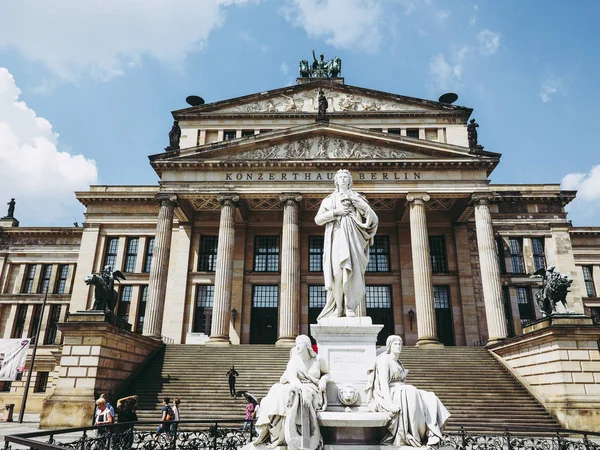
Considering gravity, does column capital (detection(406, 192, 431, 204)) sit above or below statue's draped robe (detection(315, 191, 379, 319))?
above

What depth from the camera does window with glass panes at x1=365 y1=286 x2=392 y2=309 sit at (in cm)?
3559

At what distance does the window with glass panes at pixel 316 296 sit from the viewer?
35.5 metres

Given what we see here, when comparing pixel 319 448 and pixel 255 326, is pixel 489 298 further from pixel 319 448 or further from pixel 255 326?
pixel 319 448

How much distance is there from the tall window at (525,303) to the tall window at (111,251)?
34012 millimetres

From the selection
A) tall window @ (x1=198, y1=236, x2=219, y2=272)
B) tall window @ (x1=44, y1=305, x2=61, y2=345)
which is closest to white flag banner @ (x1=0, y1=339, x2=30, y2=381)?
tall window @ (x1=198, y1=236, x2=219, y2=272)

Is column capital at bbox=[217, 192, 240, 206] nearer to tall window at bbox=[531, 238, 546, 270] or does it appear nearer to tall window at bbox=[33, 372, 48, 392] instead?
tall window at bbox=[33, 372, 48, 392]

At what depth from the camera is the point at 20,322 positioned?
4256cm

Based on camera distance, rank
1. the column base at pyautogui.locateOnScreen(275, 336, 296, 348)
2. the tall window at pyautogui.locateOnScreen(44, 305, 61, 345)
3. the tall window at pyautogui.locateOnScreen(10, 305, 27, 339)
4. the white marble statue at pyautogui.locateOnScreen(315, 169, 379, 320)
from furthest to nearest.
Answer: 1. the tall window at pyautogui.locateOnScreen(10, 305, 27, 339)
2. the tall window at pyautogui.locateOnScreen(44, 305, 61, 345)
3. the column base at pyautogui.locateOnScreen(275, 336, 296, 348)
4. the white marble statue at pyautogui.locateOnScreen(315, 169, 379, 320)

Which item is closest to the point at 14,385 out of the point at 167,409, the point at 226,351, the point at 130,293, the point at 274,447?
the point at 130,293

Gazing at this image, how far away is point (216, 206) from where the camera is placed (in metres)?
35.4

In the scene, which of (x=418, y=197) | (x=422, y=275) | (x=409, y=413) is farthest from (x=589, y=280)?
(x=409, y=413)

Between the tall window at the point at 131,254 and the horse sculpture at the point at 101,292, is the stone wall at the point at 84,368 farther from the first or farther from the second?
the tall window at the point at 131,254

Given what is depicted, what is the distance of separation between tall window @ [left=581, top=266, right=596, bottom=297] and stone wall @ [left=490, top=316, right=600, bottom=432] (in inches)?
969

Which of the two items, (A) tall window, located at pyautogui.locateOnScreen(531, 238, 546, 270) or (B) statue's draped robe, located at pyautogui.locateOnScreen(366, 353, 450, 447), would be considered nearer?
(B) statue's draped robe, located at pyautogui.locateOnScreen(366, 353, 450, 447)
